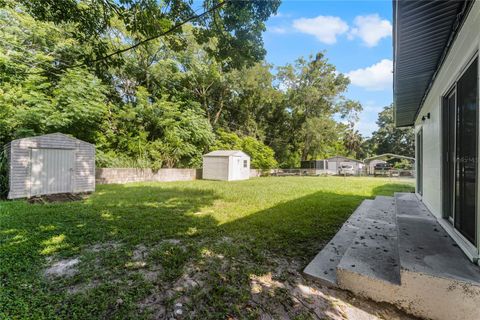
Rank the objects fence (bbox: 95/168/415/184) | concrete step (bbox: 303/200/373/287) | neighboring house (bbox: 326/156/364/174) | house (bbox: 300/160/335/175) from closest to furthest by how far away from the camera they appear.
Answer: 1. concrete step (bbox: 303/200/373/287)
2. fence (bbox: 95/168/415/184)
3. house (bbox: 300/160/335/175)
4. neighboring house (bbox: 326/156/364/174)

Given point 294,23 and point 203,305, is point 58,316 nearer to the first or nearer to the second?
point 203,305

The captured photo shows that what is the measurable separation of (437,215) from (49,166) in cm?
952

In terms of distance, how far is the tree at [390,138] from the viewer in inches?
1356

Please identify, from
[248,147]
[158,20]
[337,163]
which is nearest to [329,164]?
[337,163]

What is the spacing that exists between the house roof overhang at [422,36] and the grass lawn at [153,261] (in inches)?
102

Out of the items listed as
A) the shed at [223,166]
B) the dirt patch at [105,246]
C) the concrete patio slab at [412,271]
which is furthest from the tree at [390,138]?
the dirt patch at [105,246]

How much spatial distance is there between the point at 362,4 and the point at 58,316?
16.5 feet

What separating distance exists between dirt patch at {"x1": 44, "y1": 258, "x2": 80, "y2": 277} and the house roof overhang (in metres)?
3.93

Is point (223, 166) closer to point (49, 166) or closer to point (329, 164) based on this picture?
point (49, 166)

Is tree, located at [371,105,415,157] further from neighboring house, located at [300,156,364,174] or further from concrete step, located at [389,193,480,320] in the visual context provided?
concrete step, located at [389,193,480,320]

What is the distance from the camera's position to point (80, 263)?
255 cm

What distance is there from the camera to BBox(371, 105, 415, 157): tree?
3444 cm

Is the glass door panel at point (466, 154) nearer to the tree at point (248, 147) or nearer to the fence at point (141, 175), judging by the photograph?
the fence at point (141, 175)

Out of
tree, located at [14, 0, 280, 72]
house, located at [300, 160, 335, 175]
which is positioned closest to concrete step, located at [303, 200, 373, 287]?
→ tree, located at [14, 0, 280, 72]
